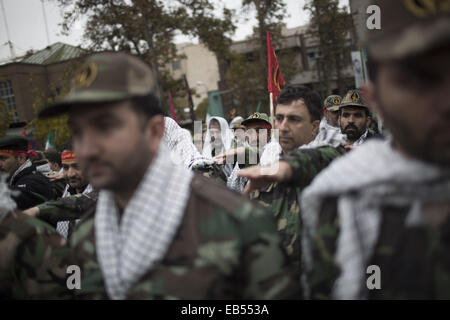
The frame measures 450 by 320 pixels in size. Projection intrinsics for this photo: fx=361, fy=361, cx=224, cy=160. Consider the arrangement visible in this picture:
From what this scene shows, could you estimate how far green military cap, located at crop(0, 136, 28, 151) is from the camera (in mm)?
4480

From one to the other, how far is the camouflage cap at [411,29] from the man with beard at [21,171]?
148 inches

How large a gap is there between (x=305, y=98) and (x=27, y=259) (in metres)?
2.52

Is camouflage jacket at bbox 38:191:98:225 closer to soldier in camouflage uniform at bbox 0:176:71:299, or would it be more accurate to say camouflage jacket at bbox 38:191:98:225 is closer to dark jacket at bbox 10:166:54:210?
soldier in camouflage uniform at bbox 0:176:71:299

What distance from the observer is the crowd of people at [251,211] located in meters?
1.23

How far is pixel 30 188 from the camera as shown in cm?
401

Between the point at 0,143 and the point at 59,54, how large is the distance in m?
47.1

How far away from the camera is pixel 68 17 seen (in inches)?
612

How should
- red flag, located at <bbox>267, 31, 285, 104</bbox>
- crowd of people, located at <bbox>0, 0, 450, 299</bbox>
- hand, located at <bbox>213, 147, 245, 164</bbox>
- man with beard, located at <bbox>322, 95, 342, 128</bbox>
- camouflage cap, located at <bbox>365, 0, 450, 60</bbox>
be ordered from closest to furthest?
camouflage cap, located at <bbox>365, 0, 450, 60</bbox>
crowd of people, located at <bbox>0, 0, 450, 299</bbox>
hand, located at <bbox>213, 147, 245, 164</bbox>
red flag, located at <bbox>267, 31, 285, 104</bbox>
man with beard, located at <bbox>322, 95, 342, 128</bbox>

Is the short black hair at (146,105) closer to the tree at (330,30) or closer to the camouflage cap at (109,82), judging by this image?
the camouflage cap at (109,82)

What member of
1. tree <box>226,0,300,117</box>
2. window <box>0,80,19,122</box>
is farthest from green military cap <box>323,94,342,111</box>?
window <box>0,80,19,122</box>

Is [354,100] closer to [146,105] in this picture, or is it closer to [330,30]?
[146,105]

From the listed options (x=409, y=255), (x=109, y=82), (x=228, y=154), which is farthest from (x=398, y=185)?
(x=228, y=154)

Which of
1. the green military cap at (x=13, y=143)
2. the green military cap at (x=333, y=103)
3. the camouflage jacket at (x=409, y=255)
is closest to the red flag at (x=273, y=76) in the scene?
the green military cap at (x=333, y=103)

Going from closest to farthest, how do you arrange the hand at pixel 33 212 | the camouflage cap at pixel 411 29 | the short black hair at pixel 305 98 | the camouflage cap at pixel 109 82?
the camouflage cap at pixel 411 29 < the camouflage cap at pixel 109 82 < the hand at pixel 33 212 < the short black hair at pixel 305 98
